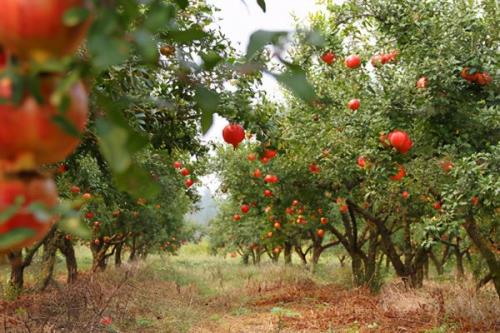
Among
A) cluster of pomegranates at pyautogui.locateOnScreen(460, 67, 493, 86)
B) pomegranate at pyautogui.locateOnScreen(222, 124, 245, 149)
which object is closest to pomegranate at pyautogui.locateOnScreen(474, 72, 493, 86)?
Answer: cluster of pomegranates at pyautogui.locateOnScreen(460, 67, 493, 86)

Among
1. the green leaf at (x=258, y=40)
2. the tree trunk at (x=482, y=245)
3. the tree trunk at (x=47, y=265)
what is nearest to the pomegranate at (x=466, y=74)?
the tree trunk at (x=482, y=245)

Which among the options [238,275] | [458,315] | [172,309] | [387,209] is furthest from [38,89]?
[238,275]

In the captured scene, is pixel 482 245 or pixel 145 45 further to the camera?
pixel 482 245

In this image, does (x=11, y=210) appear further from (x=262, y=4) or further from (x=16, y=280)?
(x=16, y=280)

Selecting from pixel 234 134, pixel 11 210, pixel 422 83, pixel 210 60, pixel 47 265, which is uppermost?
pixel 422 83

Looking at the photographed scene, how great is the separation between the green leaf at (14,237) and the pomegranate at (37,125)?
78 millimetres

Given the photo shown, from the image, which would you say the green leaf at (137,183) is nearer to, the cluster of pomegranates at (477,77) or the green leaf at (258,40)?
the green leaf at (258,40)

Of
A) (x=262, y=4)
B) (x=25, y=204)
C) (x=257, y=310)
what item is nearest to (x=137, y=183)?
(x=25, y=204)

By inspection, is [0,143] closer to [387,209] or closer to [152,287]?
[387,209]

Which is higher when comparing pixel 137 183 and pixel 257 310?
pixel 137 183

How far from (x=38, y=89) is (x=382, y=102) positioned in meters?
6.37

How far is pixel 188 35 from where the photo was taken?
0.78m

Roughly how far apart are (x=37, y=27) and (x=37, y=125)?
0.10 m

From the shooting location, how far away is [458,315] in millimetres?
9406
